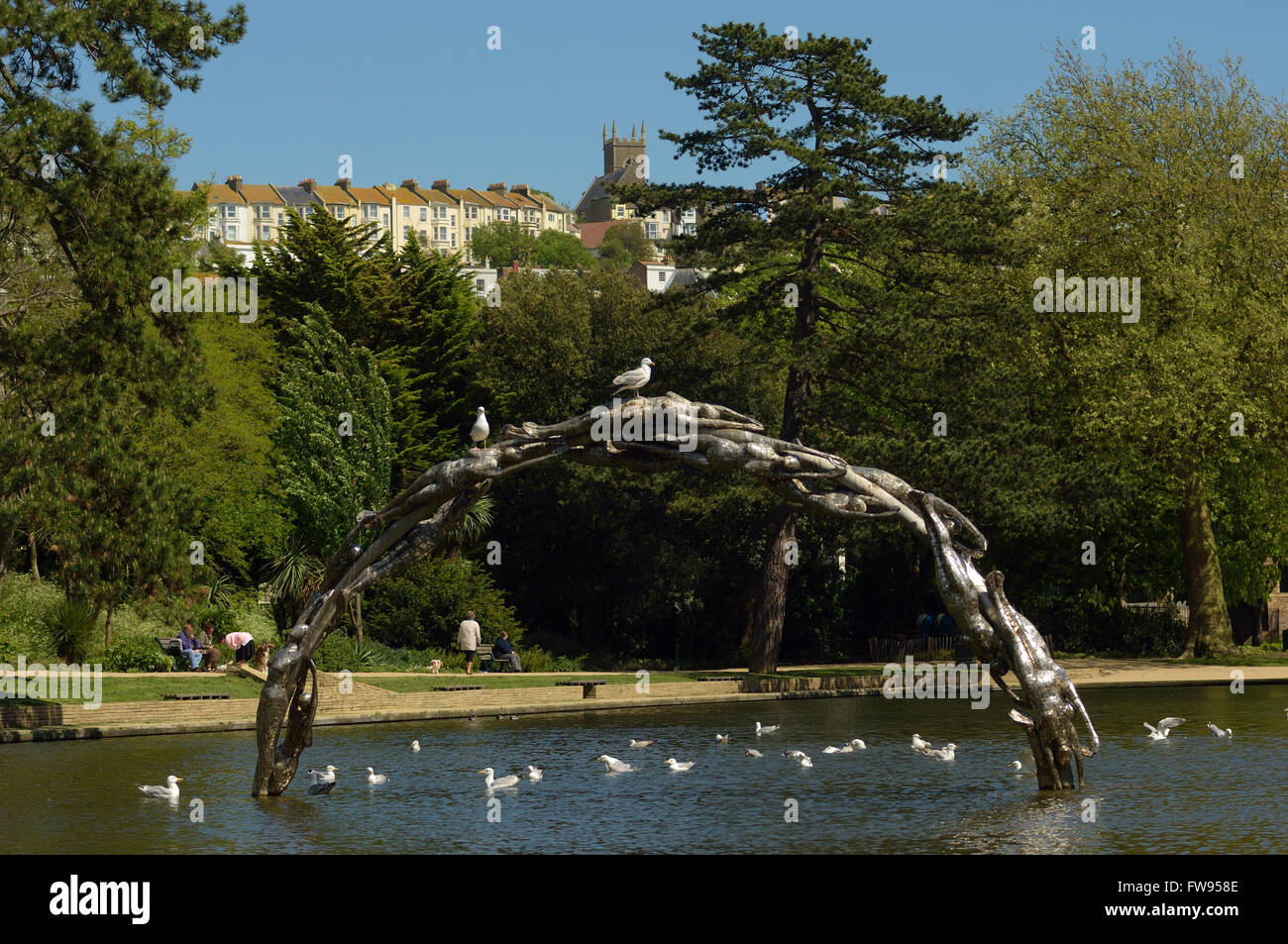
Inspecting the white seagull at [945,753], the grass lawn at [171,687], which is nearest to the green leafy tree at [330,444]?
the grass lawn at [171,687]

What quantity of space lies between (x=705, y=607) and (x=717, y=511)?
3.87m

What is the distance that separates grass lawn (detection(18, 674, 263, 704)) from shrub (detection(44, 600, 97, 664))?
9.16ft

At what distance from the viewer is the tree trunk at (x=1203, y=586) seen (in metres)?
46.7

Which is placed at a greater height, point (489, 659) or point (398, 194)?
point (398, 194)

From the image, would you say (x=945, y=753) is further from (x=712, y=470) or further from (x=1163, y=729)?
(x=712, y=470)

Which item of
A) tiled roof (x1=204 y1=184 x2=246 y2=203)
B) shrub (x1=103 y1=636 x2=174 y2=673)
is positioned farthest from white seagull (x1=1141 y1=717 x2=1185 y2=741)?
tiled roof (x1=204 y1=184 x2=246 y2=203)

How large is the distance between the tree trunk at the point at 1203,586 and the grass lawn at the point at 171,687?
28.6 meters

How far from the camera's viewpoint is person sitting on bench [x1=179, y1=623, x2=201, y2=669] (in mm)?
35875

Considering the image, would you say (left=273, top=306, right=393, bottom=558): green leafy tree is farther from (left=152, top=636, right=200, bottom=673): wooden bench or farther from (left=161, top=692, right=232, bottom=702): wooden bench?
(left=161, top=692, right=232, bottom=702): wooden bench

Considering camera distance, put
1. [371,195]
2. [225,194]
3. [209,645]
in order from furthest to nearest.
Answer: [371,195], [225,194], [209,645]

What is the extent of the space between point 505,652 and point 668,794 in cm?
1985

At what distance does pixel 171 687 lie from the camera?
31922 millimetres

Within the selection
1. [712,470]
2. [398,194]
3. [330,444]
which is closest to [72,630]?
[330,444]

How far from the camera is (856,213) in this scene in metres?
40.3
